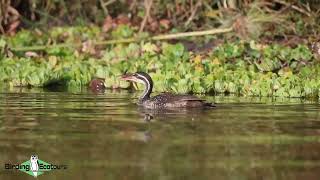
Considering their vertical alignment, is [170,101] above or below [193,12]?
below

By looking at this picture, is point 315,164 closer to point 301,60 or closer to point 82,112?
point 82,112

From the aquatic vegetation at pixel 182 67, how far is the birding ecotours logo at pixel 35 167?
23.3 ft

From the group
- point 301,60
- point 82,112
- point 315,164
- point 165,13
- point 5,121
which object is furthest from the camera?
point 165,13

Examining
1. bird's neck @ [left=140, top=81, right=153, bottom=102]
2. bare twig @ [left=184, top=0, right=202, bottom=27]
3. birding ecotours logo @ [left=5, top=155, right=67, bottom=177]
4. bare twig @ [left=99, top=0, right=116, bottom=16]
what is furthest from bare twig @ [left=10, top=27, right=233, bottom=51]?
birding ecotours logo @ [left=5, top=155, right=67, bottom=177]

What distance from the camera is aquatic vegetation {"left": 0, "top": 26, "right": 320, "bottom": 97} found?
1700 cm

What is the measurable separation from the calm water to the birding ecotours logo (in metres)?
0.08

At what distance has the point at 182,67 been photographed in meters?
18.3

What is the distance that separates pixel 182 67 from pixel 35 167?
8656 mm

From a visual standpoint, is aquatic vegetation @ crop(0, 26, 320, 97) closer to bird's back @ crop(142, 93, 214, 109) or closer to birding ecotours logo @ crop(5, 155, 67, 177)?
bird's back @ crop(142, 93, 214, 109)

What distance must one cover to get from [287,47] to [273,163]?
9646mm

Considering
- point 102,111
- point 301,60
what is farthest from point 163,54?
point 102,111

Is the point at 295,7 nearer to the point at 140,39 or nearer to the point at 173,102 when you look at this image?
the point at 140,39

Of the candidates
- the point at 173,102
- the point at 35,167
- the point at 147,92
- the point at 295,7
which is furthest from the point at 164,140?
the point at 295,7

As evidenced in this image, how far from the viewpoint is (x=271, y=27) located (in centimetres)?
2091
